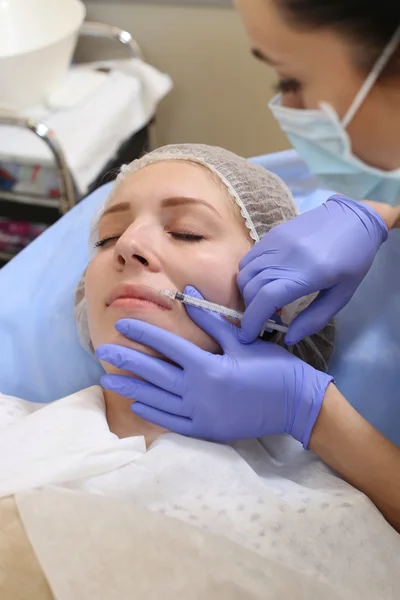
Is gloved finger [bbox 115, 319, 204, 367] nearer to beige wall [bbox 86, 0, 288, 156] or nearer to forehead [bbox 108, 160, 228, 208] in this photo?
forehead [bbox 108, 160, 228, 208]

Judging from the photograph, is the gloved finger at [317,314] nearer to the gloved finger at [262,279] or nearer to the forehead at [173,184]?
the gloved finger at [262,279]

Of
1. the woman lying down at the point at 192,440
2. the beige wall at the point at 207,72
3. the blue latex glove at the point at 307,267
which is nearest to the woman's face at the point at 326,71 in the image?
the blue latex glove at the point at 307,267

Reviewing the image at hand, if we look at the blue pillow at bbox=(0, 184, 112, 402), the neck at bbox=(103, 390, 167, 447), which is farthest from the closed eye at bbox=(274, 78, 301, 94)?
the blue pillow at bbox=(0, 184, 112, 402)

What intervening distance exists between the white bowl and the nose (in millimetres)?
1069

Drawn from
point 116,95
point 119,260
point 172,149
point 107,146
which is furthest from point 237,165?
point 116,95

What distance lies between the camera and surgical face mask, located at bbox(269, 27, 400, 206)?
31.3 inches

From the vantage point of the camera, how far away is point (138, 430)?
1166mm

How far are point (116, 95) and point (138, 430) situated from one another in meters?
1.43

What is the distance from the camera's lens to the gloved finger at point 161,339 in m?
1.06

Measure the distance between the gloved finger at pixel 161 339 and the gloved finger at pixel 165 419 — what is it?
0.11 meters

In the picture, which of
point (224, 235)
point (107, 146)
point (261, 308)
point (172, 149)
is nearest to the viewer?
point (261, 308)

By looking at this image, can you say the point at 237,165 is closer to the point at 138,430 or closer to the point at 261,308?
the point at 261,308

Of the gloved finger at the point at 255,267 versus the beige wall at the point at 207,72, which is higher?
the gloved finger at the point at 255,267

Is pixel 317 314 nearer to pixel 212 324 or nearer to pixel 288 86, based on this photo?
pixel 212 324
